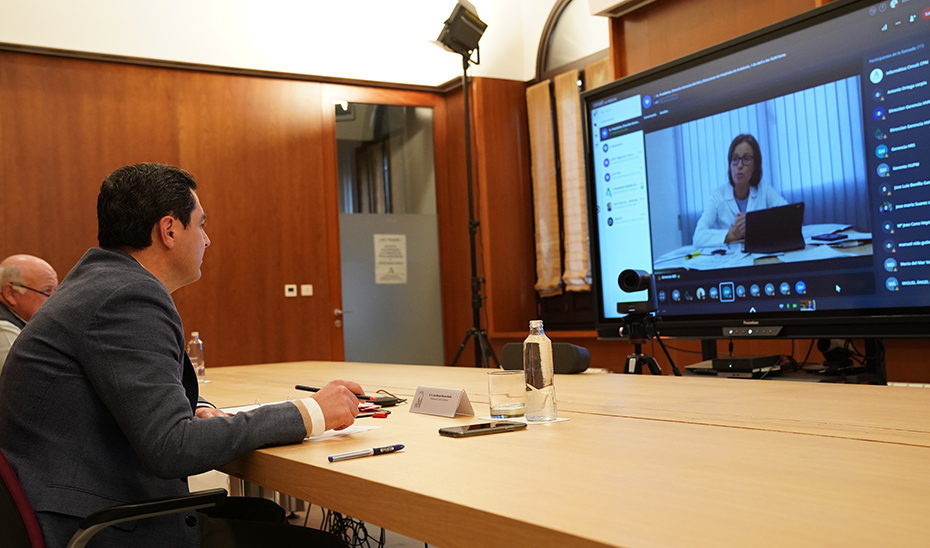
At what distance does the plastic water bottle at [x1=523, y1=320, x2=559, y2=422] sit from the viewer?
1451 millimetres

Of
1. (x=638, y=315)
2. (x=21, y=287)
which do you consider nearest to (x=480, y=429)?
(x=638, y=315)

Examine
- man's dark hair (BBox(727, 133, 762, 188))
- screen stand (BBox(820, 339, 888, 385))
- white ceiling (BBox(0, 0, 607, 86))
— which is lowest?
screen stand (BBox(820, 339, 888, 385))

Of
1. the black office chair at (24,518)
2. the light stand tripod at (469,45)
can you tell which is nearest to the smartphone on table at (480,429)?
the black office chair at (24,518)

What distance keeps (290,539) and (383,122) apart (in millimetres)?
5236

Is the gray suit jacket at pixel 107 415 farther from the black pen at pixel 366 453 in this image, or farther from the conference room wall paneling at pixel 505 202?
the conference room wall paneling at pixel 505 202

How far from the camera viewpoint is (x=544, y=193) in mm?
5961

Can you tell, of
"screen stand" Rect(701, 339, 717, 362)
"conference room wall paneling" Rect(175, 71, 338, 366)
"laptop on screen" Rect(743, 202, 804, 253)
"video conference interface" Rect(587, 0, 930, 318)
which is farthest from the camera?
"conference room wall paneling" Rect(175, 71, 338, 366)

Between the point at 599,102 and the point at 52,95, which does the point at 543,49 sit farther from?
the point at 52,95

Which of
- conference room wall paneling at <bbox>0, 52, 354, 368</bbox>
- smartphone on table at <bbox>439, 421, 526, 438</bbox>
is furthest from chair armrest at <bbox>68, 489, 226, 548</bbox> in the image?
conference room wall paneling at <bbox>0, 52, 354, 368</bbox>

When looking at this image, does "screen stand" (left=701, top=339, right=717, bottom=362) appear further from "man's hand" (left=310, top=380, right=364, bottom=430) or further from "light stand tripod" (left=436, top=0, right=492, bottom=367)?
"man's hand" (left=310, top=380, right=364, bottom=430)

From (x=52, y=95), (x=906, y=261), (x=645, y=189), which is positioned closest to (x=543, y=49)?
(x=645, y=189)

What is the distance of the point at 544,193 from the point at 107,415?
486 centimetres

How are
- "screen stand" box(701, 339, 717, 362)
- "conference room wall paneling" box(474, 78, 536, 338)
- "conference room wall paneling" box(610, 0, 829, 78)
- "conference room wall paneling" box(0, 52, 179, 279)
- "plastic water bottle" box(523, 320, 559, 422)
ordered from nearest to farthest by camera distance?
"plastic water bottle" box(523, 320, 559, 422) → "screen stand" box(701, 339, 717, 362) → "conference room wall paneling" box(610, 0, 829, 78) → "conference room wall paneling" box(0, 52, 179, 279) → "conference room wall paneling" box(474, 78, 536, 338)

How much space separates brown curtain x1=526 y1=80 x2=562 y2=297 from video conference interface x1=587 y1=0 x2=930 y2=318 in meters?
2.12
